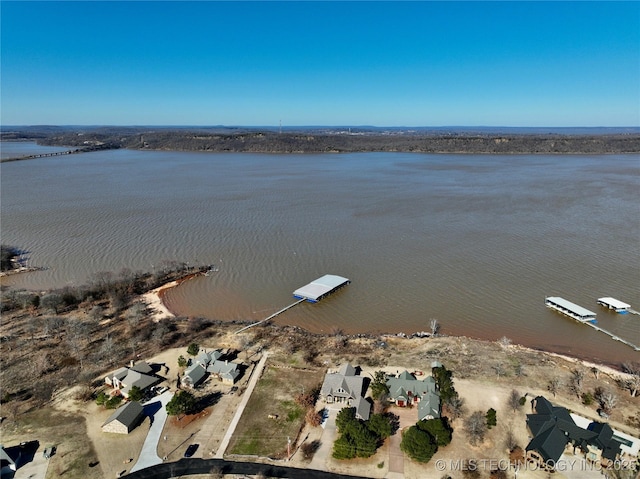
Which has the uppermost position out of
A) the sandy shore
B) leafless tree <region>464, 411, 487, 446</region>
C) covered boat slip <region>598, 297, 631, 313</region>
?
covered boat slip <region>598, 297, 631, 313</region>

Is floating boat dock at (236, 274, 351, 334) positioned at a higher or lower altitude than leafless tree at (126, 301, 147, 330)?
higher

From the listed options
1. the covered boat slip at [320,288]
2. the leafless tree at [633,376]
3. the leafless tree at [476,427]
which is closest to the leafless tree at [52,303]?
the covered boat slip at [320,288]

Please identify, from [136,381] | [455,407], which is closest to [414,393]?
[455,407]

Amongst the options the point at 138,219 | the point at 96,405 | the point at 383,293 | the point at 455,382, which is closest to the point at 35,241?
the point at 138,219

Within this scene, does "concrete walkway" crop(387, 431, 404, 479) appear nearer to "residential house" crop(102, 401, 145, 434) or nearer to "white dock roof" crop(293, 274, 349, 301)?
"residential house" crop(102, 401, 145, 434)

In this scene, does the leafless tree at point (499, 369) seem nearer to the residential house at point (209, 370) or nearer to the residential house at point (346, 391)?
the residential house at point (346, 391)

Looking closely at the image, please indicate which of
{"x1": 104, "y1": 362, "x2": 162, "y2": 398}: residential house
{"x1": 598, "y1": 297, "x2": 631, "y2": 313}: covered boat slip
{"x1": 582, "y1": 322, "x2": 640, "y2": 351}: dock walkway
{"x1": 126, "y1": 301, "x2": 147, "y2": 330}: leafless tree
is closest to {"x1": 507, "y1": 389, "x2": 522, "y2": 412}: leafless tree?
{"x1": 582, "y1": 322, "x2": 640, "y2": 351}: dock walkway
